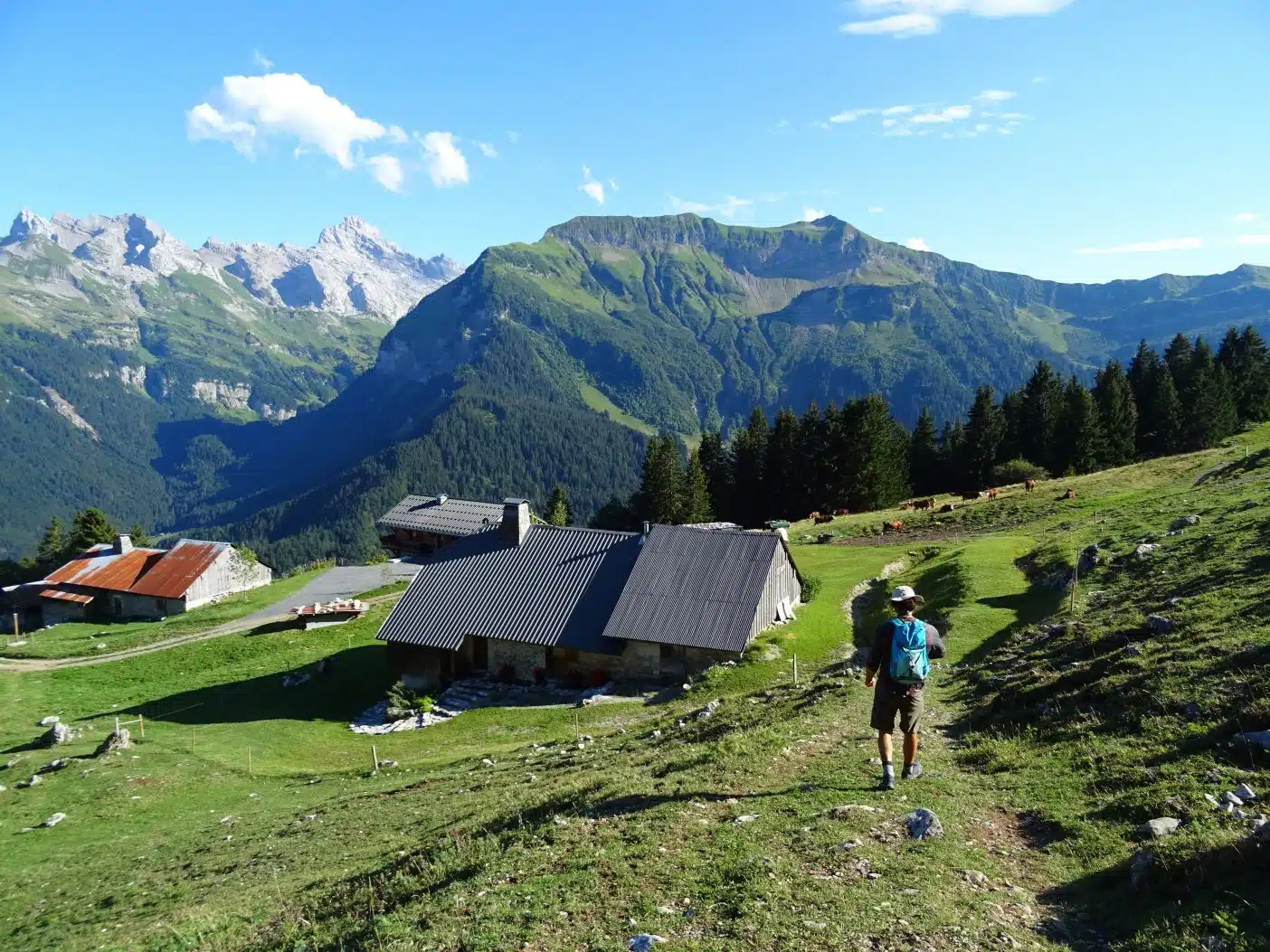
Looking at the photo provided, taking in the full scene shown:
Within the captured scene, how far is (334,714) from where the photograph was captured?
4044cm

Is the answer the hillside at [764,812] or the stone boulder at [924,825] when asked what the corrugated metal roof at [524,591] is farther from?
the stone boulder at [924,825]

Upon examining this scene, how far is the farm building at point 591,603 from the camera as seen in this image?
3872 centimetres

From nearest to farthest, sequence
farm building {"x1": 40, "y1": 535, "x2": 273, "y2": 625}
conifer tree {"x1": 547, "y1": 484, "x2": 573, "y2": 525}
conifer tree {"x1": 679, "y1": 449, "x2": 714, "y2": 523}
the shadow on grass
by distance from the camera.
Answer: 1. the shadow on grass
2. farm building {"x1": 40, "y1": 535, "x2": 273, "y2": 625}
3. conifer tree {"x1": 679, "y1": 449, "x2": 714, "y2": 523}
4. conifer tree {"x1": 547, "y1": 484, "x2": 573, "y2": 525}

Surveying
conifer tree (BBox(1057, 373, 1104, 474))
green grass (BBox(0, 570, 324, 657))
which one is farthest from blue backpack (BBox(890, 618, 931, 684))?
conifer tree (BBox(1057, 373, 1104, 474))

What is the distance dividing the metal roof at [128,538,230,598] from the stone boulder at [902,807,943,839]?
81286 mm

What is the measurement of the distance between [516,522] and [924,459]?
71.0 meters

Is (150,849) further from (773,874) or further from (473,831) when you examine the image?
(773,874)

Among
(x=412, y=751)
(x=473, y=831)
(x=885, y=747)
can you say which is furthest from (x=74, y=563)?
(x=885, y=747)

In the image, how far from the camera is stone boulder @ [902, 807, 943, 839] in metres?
10.7

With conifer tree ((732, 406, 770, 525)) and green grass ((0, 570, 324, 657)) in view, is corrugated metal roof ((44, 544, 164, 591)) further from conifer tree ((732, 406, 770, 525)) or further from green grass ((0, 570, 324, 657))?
conifer tree ((732, 406, 770, 525))

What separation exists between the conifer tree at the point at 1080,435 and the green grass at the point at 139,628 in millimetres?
84529

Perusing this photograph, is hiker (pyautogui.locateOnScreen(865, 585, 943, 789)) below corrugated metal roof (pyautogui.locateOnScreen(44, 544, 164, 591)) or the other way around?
the other way around

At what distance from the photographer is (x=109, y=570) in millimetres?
81500

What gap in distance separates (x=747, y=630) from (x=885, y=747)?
24706mm
